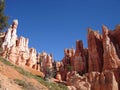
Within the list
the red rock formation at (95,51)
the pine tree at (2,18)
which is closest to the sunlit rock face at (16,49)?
the red rock formation at (95,51)

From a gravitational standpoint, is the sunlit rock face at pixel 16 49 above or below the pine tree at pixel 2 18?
above

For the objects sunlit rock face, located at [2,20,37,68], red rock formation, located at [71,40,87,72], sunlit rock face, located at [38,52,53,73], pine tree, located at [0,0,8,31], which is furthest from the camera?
sunlit rock face, located at [38,52,53,73]

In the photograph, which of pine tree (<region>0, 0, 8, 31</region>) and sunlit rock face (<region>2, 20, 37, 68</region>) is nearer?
pine tree (<region>0, 0, 8, 31</region>)

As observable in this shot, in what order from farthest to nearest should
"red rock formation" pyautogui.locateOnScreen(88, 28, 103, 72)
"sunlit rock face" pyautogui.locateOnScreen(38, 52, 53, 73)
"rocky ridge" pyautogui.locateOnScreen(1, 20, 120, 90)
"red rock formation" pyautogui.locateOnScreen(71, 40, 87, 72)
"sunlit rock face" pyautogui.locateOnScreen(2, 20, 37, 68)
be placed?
"sunlit rock face" pyautogui.locateOnScreen(38, 52, 53, 73), "sunlit rock face" pyautogui.locateOnScreen(2, 20, 37, 68), "red rock formation" pyautogui.locateOnScreen(71, 40, 87, 72), "red rock formation" pyautogui.locateOnScreen(88, 28, 103, 72), "rocky ridge" pyautogui.locateOnScreen(1, 20, 120, 90)

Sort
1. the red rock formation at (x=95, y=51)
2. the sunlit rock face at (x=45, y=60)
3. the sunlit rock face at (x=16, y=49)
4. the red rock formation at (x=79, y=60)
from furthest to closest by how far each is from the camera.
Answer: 1. the sunlit rock face at (x=45, y=60)
2. the sunlit rock face at (x=16, y=49)
3. the red rock formation at (x=79, y=60)
4. the red rock formation at (x=95, y=51)

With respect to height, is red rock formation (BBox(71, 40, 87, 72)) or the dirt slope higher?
red rock formation (BBox(71, 40, 87, 72))

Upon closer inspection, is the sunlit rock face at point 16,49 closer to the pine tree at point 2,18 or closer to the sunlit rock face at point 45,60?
the sunlit rock face at point 45,60

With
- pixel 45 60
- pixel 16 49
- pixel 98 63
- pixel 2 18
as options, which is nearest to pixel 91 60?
pixel 98 63

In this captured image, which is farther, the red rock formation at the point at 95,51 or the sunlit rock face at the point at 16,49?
the sunlit rock face at the point at 16,49

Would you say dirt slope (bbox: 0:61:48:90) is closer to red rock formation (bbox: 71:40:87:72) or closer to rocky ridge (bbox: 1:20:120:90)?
rocky ridge (bbox: 1:20:120:90)

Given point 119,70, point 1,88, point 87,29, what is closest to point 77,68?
point 87,29

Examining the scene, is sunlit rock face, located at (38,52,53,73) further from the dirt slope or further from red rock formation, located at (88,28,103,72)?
the dirt slope

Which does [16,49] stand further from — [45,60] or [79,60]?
[79,60]

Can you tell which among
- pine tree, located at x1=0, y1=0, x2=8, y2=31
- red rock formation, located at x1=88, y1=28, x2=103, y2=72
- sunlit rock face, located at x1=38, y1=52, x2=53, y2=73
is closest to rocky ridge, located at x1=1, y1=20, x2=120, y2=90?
red rock formation, located at x1=88, y1=28, x2=103, y2=72
